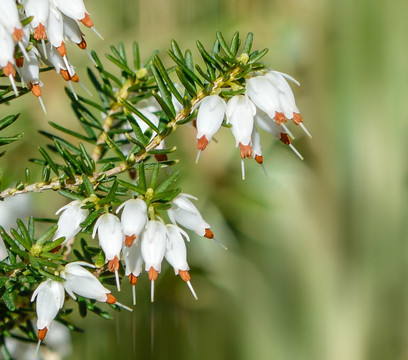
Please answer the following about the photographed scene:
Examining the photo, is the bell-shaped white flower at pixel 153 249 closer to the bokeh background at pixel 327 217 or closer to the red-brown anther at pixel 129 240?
the red-brown anther at pixel 129 240

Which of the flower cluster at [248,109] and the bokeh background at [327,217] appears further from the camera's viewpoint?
the bokeh background at [327,217]

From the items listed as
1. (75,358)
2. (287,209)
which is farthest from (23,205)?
(287,209)

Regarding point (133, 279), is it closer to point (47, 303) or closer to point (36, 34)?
point (47, 303)

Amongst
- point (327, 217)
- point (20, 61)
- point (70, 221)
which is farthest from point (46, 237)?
point (327, 217)

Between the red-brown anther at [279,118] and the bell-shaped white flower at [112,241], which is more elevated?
the red-brown anther at [279,118]

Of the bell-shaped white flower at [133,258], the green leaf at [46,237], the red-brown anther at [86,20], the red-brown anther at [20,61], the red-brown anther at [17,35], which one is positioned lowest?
the bell-shaped white flower at [133,258]

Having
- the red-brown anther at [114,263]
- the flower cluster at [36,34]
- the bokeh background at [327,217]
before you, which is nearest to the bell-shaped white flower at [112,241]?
the red-brown anther at [114,263]

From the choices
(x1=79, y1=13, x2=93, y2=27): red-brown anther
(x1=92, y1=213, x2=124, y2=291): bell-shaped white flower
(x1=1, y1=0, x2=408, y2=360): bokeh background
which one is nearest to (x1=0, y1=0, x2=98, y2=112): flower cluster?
(x1=79, y1=13, x2=93, y2=27): red-brown anther
